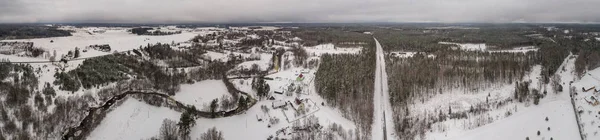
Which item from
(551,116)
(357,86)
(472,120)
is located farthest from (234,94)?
(551,116)

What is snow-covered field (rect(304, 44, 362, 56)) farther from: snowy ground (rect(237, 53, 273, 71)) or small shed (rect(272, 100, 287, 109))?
small shed (rect(272, 100, 287, 109))

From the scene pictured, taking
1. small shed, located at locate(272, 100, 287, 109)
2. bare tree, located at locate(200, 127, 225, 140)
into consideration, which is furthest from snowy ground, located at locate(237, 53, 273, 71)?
bare tree, located at locate(200, 127, 225, 140)

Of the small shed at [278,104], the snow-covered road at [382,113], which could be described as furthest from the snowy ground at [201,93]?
the snow-covered road at [382,113]

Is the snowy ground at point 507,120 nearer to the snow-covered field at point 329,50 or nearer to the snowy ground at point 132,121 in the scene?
the snowy ground at point 132,121

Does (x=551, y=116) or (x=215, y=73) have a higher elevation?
(x=215, y=73)

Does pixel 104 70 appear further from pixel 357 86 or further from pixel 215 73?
pixel 357 86

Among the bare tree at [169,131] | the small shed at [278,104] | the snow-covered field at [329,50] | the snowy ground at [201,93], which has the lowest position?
the bare tree at [169,131]
